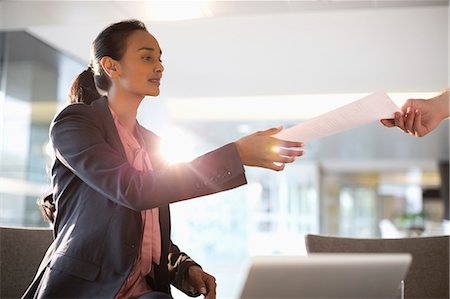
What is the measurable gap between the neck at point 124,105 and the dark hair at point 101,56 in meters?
0.05

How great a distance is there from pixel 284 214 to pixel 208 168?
14328 mm

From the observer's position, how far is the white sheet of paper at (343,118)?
1.23 metres

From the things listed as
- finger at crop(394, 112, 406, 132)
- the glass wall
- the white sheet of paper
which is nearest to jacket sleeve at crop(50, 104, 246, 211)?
the white sheet of paper

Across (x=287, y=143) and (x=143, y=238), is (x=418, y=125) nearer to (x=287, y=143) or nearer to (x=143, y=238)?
(x=287, y=143)

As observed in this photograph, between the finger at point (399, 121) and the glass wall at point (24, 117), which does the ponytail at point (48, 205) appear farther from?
the glass wall at point (24, 117)

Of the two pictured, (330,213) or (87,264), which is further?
(330,213)

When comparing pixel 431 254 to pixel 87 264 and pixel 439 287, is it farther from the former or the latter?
pixel 87 264

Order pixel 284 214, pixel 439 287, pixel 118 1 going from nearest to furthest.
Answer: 1. pixel 439 287
2. pixel 118 1
3. pixel 284 214

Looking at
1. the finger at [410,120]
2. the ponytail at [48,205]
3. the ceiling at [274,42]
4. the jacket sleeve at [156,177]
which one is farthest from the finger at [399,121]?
the ceiling at [274,42]

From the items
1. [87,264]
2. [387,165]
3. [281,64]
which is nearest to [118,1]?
[281,64]

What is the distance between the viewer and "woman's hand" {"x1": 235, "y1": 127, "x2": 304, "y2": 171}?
120 cm

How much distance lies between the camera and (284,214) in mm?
15328

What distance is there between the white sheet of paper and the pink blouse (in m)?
0.39

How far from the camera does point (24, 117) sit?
5500mm
